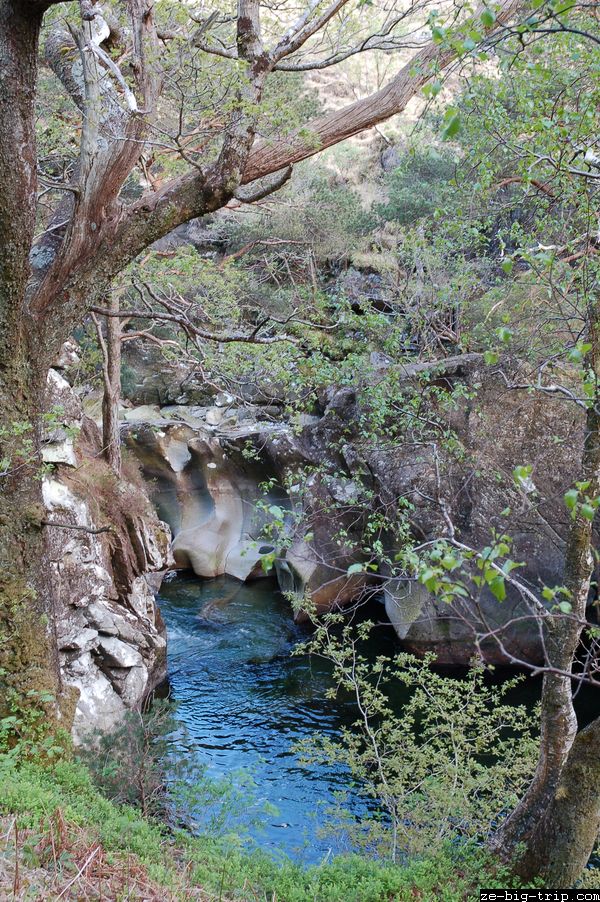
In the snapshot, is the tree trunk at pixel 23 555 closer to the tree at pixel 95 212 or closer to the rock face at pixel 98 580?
the tree at pixel 95 212

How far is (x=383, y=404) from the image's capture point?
29.8ft

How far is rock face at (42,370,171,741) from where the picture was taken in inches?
342

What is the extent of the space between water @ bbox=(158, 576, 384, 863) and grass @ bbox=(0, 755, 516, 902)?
1.42 m

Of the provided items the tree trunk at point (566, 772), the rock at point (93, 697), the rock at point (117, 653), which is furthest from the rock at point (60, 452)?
the tree trunk at point (566, 772)

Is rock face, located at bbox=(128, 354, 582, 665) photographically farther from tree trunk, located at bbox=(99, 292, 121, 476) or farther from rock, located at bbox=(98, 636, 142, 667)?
rock, located at bbox=(98, 636, 142, 667)

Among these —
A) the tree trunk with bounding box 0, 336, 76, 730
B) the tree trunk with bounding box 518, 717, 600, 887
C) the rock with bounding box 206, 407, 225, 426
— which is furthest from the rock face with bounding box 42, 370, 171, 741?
the rock with bounding box 206, 407, 225, 426

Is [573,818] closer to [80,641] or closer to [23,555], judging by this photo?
[23,555]

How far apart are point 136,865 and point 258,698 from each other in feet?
24.3

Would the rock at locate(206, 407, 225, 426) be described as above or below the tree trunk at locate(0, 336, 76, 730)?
above

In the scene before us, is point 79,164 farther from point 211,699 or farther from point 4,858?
point 211,699

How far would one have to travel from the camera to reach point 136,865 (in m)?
4.20

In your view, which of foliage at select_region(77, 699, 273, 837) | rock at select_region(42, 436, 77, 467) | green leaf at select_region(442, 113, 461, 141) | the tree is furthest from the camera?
rock at select_region(42, 436, 77, 467)

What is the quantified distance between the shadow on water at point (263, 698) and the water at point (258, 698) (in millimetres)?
17

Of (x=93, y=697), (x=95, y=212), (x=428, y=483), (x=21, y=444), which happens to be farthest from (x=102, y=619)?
(x=428, y=483)
